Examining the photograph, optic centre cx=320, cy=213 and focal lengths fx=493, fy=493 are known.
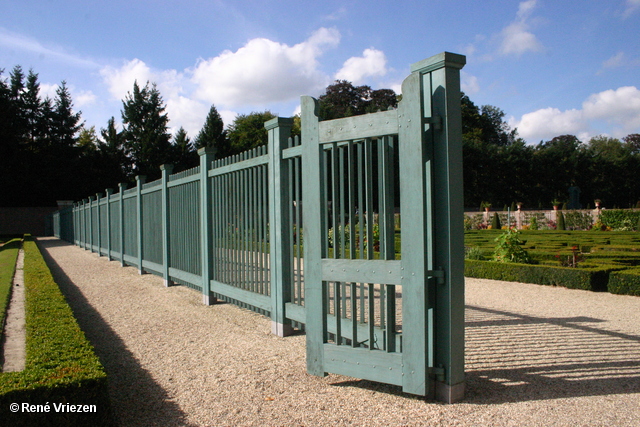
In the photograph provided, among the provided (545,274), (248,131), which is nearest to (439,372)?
(545,274)

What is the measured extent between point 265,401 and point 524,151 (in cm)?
5222

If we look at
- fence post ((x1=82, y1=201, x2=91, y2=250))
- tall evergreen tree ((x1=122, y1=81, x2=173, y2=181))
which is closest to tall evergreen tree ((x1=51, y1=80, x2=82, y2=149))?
tall evergreen tree ((x1=122, y1=81, x2=173, y2=181))

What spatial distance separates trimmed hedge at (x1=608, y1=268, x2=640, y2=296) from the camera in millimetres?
7820

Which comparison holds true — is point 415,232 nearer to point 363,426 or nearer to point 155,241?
point 363,426

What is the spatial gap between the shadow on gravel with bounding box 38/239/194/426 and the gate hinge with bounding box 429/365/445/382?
A: 1.66 meters

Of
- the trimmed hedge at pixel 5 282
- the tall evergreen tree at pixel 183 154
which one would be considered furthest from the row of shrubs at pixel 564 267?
the tall evergreen tree at pixel 183 154

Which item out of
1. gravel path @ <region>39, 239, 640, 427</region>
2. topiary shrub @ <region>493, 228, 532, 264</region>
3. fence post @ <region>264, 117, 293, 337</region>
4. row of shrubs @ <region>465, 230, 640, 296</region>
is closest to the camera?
gravel path @ <region>39, 239, 640, 427</region>

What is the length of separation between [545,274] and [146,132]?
44.8m

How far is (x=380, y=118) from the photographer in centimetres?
354

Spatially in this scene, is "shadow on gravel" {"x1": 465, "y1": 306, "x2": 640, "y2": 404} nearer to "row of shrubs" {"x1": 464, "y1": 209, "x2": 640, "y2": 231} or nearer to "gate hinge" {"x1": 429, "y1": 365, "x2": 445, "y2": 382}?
"gate hinge" {"x1": 429, "y1": 365, "x2": 445, "y2": 382}

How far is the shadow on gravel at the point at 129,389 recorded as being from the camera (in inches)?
126

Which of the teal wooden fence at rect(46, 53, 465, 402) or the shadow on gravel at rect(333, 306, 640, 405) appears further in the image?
the shadow on gravel at rect(333, 306, 640, 405)

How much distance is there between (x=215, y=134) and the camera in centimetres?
4731

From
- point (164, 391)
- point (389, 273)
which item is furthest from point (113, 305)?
point (389, 273)
